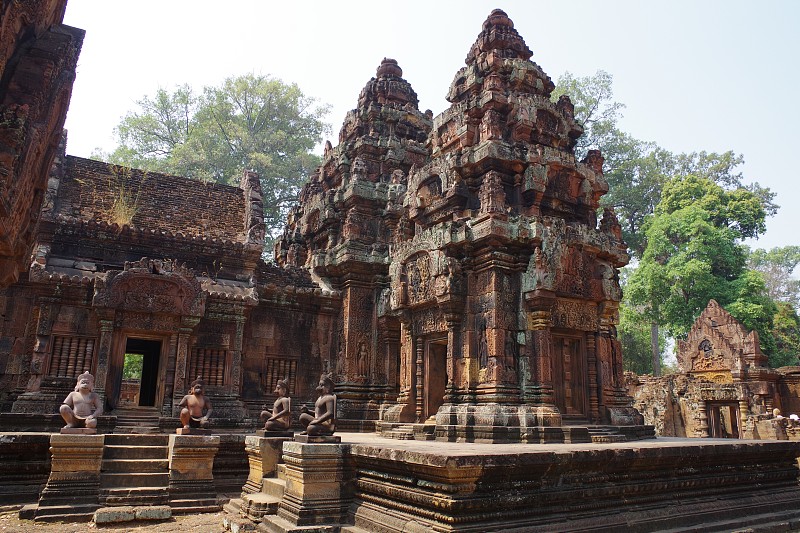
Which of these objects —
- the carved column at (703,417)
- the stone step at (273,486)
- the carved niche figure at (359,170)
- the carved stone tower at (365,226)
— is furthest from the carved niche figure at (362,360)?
the carved column at (703,417)

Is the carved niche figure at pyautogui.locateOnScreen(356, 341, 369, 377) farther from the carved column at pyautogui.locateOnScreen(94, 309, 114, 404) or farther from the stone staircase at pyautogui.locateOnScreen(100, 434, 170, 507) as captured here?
the carved column at pyautogui.locateOnScreen(94, 309, 114, 404)

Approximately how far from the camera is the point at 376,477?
6340 mm

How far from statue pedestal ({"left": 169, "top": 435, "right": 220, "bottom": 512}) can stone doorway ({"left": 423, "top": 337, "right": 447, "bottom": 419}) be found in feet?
12.5

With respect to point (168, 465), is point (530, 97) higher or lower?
higher

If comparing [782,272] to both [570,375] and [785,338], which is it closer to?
[785,338]

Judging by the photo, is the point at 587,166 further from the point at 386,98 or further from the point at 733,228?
the point at 733,228

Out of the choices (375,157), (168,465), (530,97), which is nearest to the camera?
(168,465)

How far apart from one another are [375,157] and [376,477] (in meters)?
10.2

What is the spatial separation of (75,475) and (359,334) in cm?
678

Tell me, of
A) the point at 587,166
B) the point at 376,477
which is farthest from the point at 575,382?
the point at 376,477

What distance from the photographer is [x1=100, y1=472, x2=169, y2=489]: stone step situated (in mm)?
8469

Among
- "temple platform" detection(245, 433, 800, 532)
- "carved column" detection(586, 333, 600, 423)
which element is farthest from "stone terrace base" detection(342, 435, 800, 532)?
"carved column" detection(586, 333, 600, 423)

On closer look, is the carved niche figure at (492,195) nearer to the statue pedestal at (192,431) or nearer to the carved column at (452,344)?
the carved column at (452,344)

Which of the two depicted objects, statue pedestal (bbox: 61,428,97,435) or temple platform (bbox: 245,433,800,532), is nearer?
temple platform (bbox: 245,433,800,532)
